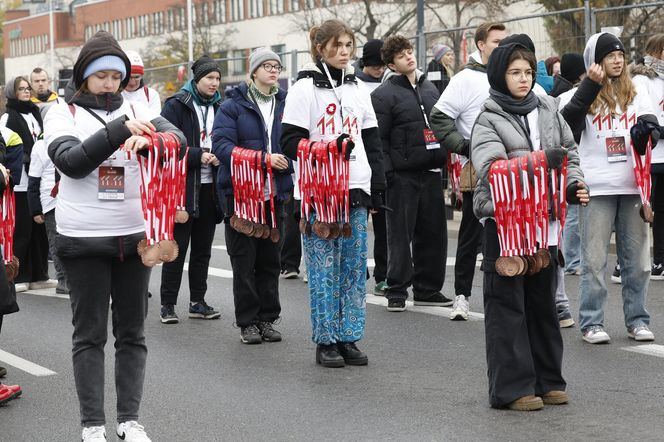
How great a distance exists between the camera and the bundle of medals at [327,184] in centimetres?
780

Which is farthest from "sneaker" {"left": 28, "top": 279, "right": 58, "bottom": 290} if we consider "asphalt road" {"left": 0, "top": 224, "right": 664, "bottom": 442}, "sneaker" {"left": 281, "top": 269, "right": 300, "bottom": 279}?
"asphalt road" {"left": 0, "top": 224, "right": 664, "bottom": 442}

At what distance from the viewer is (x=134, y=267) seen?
20.0 ft

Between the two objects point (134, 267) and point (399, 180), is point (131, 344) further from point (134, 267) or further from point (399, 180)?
point (399, 180)

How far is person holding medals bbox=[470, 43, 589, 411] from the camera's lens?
21.9 ft

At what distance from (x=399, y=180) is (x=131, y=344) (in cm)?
454

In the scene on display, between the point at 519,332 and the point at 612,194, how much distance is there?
6.87 ft

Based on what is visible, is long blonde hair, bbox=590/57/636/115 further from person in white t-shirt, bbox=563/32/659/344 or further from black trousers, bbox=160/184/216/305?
black trousers, bbox=160/184/216/305

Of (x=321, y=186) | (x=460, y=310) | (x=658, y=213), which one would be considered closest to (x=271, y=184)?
(x=321, y=186)

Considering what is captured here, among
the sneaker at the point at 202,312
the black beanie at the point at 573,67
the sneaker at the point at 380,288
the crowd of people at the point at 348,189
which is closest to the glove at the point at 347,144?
the crowd of people at the point at 348,189

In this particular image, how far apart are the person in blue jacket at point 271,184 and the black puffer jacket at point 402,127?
130cm

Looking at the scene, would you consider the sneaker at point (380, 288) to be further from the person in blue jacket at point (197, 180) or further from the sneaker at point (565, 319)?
the sneaker at point (565, 319)

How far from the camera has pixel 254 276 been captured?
9.20 meters

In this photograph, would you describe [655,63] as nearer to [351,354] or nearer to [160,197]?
[351,354]

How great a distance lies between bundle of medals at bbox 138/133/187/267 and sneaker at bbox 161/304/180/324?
4189 millimetres
